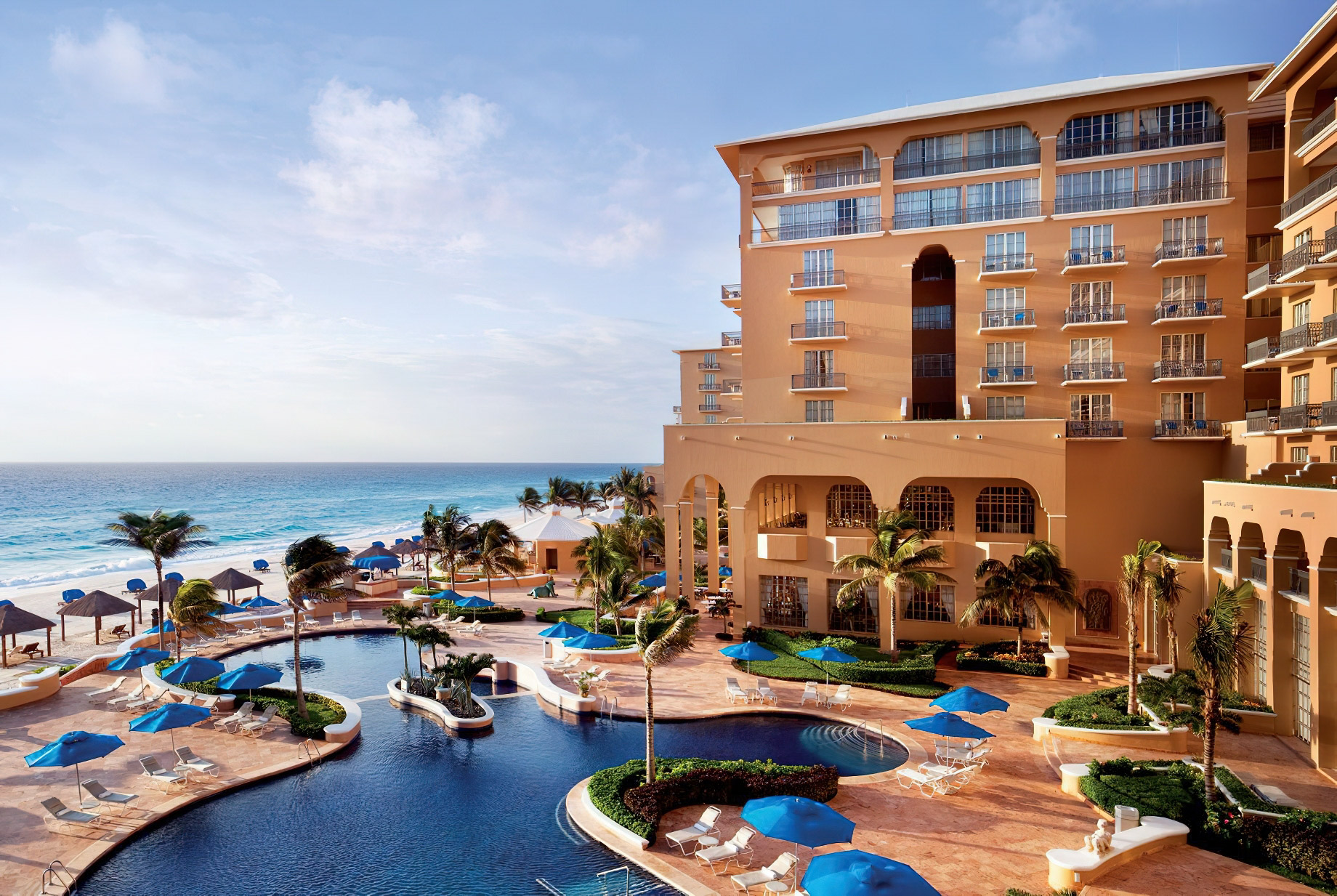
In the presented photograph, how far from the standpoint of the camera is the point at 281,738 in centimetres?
2034

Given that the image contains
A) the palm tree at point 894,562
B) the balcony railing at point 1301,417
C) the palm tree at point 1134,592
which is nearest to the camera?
the palm tree at point 1134,592

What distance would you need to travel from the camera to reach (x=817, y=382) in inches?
1430

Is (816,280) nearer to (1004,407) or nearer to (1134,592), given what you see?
(1004,407)

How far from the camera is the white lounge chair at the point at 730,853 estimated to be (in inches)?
528

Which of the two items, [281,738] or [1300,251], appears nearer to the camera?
[281,738]

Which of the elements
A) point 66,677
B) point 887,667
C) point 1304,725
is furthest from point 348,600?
point 1304,725

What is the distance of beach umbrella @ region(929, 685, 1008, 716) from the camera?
61.1ft

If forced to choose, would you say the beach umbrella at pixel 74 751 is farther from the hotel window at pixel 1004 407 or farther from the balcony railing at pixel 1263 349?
the balcony railing at pixel 1263 349

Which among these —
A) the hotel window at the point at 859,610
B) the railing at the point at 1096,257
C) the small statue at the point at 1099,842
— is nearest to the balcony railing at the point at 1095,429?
the railing at the point at 1096,257

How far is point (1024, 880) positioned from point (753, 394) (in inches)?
1055

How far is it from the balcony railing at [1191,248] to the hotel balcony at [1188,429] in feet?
23.3

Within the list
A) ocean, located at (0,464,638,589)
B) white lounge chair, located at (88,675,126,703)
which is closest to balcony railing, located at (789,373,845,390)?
white lounge chair, located at (88,675,126,703)

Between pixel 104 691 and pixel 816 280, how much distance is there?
33.6 metres

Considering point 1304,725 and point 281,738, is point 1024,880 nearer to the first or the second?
point 1304,725
